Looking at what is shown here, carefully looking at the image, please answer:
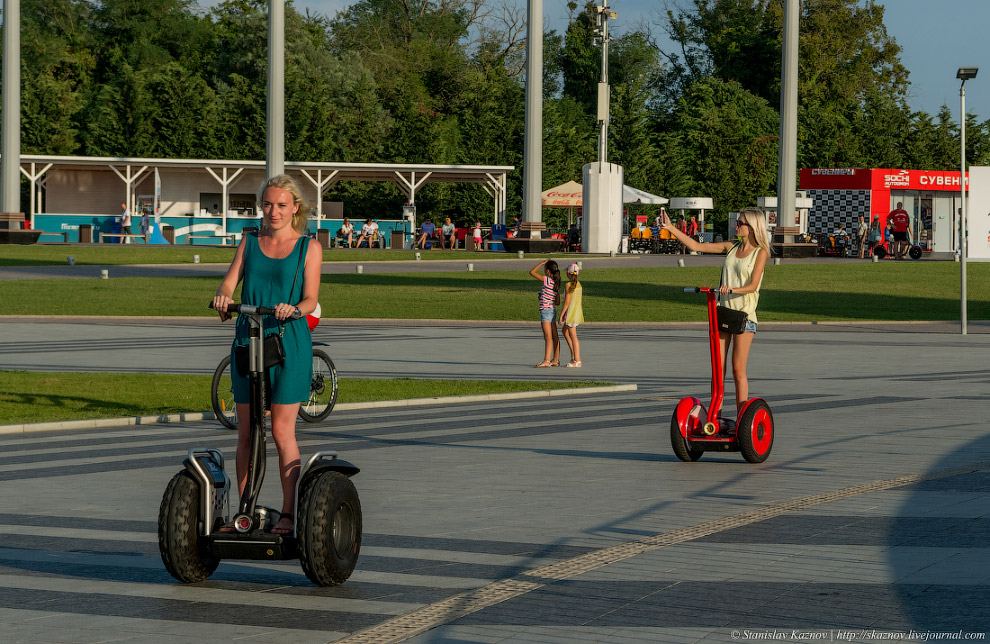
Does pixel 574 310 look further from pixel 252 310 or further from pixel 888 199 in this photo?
pixel 888 199

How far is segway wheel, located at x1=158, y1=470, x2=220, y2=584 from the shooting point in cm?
612

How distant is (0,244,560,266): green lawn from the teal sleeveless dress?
3592 cm

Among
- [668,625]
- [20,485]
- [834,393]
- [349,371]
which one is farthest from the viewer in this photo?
[349,371]

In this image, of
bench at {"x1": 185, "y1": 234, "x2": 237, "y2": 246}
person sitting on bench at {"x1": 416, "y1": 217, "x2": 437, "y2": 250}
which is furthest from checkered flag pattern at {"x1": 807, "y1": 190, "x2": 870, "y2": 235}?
bench at {"x1": 185, "y1": 234, "x2": 237, "y2": 246}

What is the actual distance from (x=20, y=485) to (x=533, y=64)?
42605 mm

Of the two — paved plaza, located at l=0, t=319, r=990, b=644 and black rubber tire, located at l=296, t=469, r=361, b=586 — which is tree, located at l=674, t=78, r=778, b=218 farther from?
black rubber tire, located at l=296, t=469, r=361, b=586

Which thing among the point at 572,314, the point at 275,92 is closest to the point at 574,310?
the point at 572,314

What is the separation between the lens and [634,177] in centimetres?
7356

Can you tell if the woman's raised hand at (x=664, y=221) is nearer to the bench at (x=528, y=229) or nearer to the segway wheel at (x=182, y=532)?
the segway wheel at (x=182, y=532)

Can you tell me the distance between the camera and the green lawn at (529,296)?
27.7 m

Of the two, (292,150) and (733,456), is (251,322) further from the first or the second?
(292,150)

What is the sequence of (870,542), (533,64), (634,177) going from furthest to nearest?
(634,177)
(533,64)
(870,542)

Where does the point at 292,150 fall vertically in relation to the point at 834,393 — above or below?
above

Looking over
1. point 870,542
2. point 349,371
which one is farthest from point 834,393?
point 870,542
